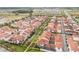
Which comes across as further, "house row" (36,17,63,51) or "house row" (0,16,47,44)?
"house row" (0,16,47,44)

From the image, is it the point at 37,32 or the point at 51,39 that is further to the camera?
the point at 37,32

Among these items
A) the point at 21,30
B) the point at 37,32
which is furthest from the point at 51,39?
the point at 21,30

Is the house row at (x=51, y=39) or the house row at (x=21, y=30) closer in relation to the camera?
the house row at (x=51, y=39)

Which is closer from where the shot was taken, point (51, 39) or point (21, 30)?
point (51, 39)

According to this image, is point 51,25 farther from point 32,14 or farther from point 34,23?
point 32,14

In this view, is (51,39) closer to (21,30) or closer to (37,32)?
(37,32)

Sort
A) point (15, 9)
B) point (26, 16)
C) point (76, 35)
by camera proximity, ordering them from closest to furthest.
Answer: point (76, 35)
point (26, 16)
point (15, 9)
